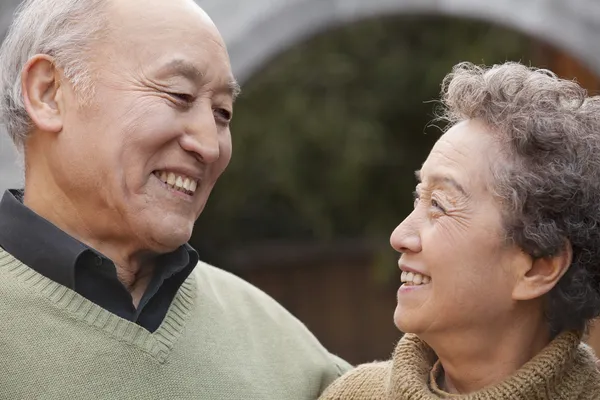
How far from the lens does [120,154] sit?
2.67 metres

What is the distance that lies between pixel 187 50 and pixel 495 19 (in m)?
3.06

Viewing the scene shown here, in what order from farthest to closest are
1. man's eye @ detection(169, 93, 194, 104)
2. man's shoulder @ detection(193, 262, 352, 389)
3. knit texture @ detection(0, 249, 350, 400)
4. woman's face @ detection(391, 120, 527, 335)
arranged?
man's shoulder @ detection(193, 262, 352, 389)
man's eye @ detection(169, 93, 194, 104)
woman's face @ detection(391, 120, 527, 335)
knit texture @ detection(0, 249, 350, 400)

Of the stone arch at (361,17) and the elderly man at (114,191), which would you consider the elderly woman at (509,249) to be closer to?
the elderly man at (114,191)

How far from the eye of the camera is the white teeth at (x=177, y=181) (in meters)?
2.74

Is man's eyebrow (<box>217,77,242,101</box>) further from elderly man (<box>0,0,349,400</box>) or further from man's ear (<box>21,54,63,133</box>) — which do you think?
man's ear (<box>21,54,63,133</box>)

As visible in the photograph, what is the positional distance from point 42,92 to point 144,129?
30cm

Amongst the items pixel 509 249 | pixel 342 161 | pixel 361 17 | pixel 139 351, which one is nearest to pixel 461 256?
pixel 509 249

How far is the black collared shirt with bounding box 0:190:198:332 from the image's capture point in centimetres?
263

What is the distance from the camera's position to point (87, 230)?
277 centimetres

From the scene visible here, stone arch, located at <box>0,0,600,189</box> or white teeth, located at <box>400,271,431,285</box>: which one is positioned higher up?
stone arch, located at <box>0,0,600,189</box>

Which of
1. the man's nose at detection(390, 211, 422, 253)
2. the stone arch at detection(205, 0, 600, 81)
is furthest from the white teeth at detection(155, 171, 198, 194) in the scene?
the stone arch at detection(205, 0, 600, 81)

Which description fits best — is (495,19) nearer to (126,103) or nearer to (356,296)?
(126,103)

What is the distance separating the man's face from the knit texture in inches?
9.0

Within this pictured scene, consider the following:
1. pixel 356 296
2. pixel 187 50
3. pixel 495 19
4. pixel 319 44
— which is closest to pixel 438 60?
pixel 319 44
